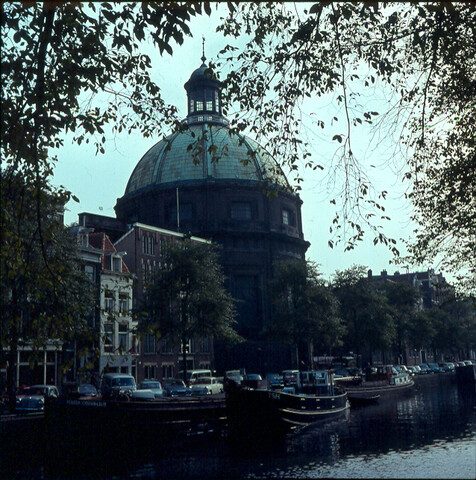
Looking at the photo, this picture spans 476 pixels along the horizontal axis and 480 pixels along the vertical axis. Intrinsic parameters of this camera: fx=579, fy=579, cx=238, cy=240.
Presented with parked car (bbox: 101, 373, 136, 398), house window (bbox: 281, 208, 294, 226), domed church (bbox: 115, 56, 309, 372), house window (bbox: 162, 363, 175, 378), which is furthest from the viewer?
house window (bbox: 281, 208, 294, 226)

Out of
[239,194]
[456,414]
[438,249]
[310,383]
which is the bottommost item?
[456,414]

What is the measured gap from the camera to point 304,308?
72.0 metres

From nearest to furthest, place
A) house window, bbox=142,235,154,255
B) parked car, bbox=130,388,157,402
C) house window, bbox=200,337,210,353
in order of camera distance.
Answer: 1. parked car, bbox=130,388,157,402
2. house window, bbox=142,235,154,255
3. house window, bbox=200,337,210,353

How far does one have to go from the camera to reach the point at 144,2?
43.2ft

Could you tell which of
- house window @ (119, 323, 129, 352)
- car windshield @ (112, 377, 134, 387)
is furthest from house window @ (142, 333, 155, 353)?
car windshield @ (112, 377, 134, 387)

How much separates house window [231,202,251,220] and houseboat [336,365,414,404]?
32410mm

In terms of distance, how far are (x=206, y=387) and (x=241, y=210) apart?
44976 mm

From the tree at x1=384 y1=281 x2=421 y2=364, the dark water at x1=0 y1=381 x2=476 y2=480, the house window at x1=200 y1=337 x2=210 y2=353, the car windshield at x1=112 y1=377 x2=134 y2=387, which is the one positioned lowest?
the dark water at x1=0 y1=381 x2=476 y2=480

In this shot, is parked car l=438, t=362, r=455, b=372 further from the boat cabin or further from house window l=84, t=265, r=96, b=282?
house window l=84, t=265, r=96, b=282

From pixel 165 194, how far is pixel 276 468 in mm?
72265

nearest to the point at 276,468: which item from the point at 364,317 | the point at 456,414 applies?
the point at 456,414

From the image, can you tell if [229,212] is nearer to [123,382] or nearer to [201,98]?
[201,98]

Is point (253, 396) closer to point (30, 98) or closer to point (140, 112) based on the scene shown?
point (140, 112)

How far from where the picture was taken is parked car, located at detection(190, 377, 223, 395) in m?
54.5
